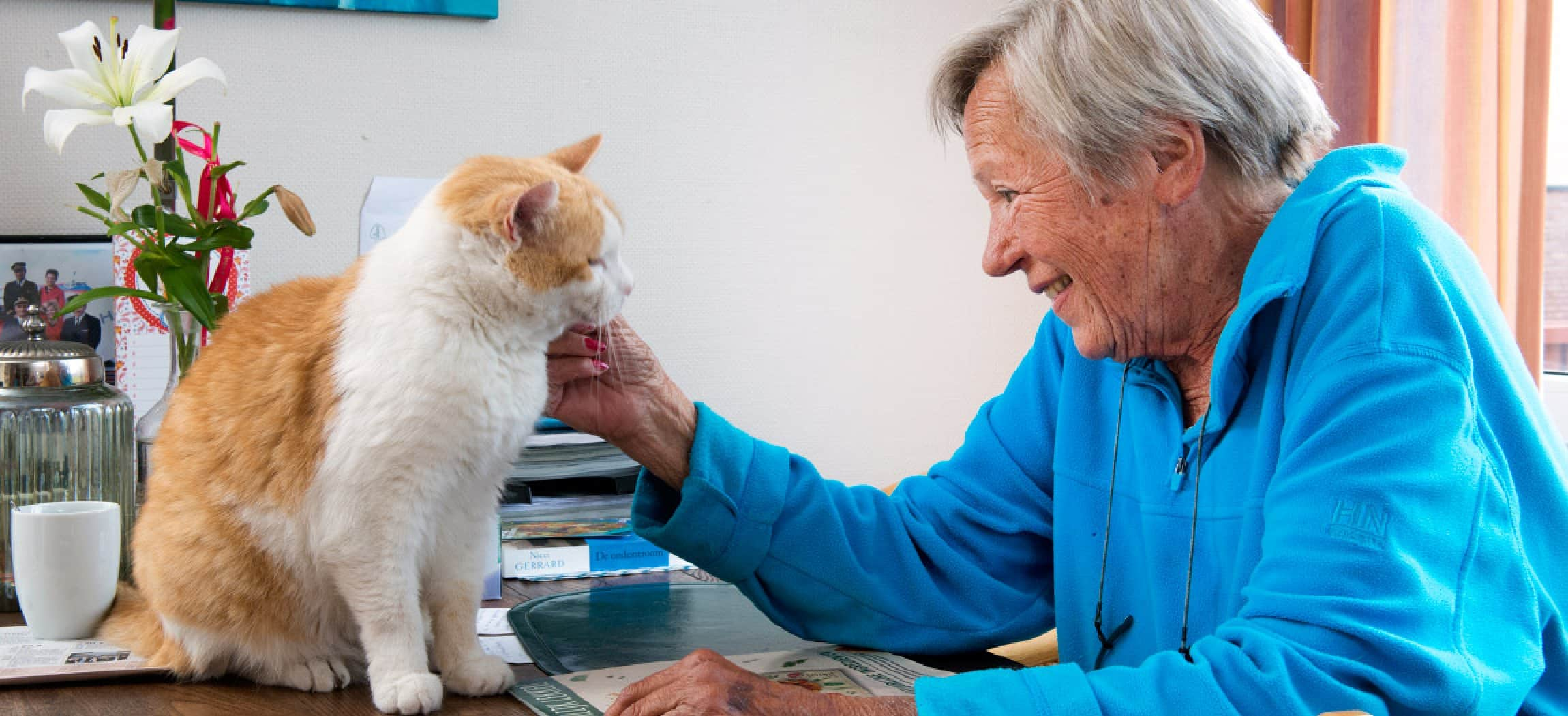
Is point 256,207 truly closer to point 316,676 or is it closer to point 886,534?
point 316,676

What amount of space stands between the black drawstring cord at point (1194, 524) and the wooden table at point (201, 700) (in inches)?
20.9

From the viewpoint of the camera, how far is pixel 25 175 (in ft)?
5.45

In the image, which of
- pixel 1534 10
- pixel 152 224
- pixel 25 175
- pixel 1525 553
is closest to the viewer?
pixel 1525 553

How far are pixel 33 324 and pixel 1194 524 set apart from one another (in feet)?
4.25

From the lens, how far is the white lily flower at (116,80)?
119cm

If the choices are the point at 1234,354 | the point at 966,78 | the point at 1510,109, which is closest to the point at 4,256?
the point at 966,78

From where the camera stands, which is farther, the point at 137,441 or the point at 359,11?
the point at 359,11

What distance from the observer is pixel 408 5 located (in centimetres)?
178

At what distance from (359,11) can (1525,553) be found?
1590 mm

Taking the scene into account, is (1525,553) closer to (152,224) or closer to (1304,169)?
(1304,169)

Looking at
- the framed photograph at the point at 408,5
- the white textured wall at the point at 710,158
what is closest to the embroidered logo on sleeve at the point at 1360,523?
the white textured wall at the point at 710,158

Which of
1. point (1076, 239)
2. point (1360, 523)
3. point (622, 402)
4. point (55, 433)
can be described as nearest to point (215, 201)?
point (55, 433)

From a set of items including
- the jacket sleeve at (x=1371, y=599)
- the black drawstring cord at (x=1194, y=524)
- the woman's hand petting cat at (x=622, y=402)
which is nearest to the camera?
the jacket sleeve at (x=1371, y=599)

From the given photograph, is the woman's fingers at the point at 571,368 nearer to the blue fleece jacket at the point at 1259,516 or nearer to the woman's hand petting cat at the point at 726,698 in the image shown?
the blue fleece jacket at the point at 1259,516
